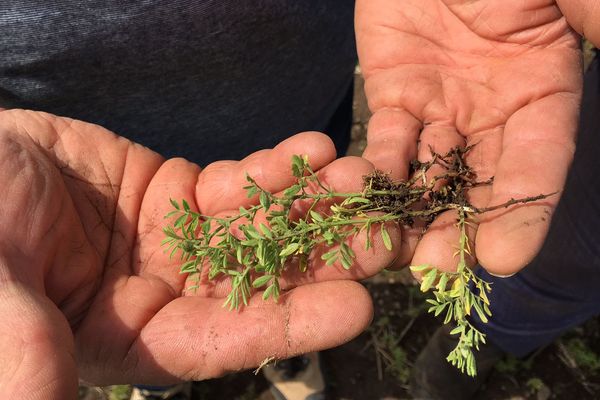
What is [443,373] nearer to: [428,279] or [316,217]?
[428,279]

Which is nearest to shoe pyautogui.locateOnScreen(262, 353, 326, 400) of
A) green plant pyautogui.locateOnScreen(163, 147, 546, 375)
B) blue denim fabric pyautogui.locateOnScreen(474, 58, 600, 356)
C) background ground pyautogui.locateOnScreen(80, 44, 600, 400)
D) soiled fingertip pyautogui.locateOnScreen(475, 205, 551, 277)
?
background ground pyautogui.locateOnScreen(80, 44, 600, 400)

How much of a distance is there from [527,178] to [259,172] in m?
1.41

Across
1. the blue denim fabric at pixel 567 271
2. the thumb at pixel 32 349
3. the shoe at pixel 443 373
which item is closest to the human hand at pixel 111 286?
the thumb at pixel 32 349

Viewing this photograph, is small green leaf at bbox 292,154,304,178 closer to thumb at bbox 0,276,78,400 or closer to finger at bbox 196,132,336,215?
finger at bbox 196,132,336,215

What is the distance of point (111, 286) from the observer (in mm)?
2686

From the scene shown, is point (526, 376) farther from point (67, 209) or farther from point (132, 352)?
point (67, 209)

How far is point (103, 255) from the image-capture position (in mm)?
2840

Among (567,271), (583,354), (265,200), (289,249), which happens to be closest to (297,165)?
(265,200)

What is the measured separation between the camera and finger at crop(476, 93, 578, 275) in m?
2.42

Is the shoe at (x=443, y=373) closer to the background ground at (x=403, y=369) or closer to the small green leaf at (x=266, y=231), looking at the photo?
the background ground at (x=403, y=369)

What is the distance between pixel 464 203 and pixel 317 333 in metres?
1.04

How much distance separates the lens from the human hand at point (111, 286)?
201cm

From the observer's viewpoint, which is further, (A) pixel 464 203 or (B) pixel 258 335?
(A) pixel 464 203

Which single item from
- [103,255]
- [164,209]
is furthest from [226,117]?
[103,255]
